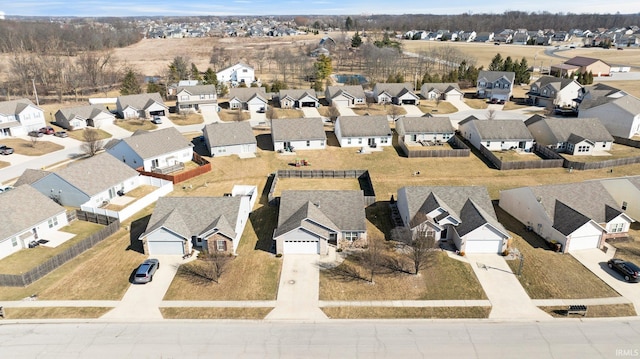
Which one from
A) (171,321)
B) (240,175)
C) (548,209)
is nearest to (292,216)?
(171,321)

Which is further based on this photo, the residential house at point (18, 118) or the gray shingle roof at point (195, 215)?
the residential house at point (18, 118)

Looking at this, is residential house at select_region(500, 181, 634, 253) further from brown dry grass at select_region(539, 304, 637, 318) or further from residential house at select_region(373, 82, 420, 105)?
residential house at select_region(373, 82, 420, 105)

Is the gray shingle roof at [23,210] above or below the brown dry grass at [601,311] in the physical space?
above

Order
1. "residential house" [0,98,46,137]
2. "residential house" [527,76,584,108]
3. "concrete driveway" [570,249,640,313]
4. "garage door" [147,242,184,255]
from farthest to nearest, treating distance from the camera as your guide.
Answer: "residential house" [527,76,584,108]
"residential house" [0,98,46,137]
"garage door" [147,242,184,255]
"concrete driveway" [570,249,640,313]

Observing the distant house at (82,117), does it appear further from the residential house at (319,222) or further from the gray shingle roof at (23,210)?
the residential house at (319,222)

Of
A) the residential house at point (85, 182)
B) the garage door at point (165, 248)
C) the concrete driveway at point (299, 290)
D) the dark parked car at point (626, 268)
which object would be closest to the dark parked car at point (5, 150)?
the residential house at point (85, 182)

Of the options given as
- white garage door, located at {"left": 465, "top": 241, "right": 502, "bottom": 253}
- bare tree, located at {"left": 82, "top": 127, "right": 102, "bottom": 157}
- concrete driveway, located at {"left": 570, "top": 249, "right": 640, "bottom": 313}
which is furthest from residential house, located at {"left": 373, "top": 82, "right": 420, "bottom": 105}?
concrete driveway, located at {"left": 570, "top": 249, "right": 640, "bottom": 313}
